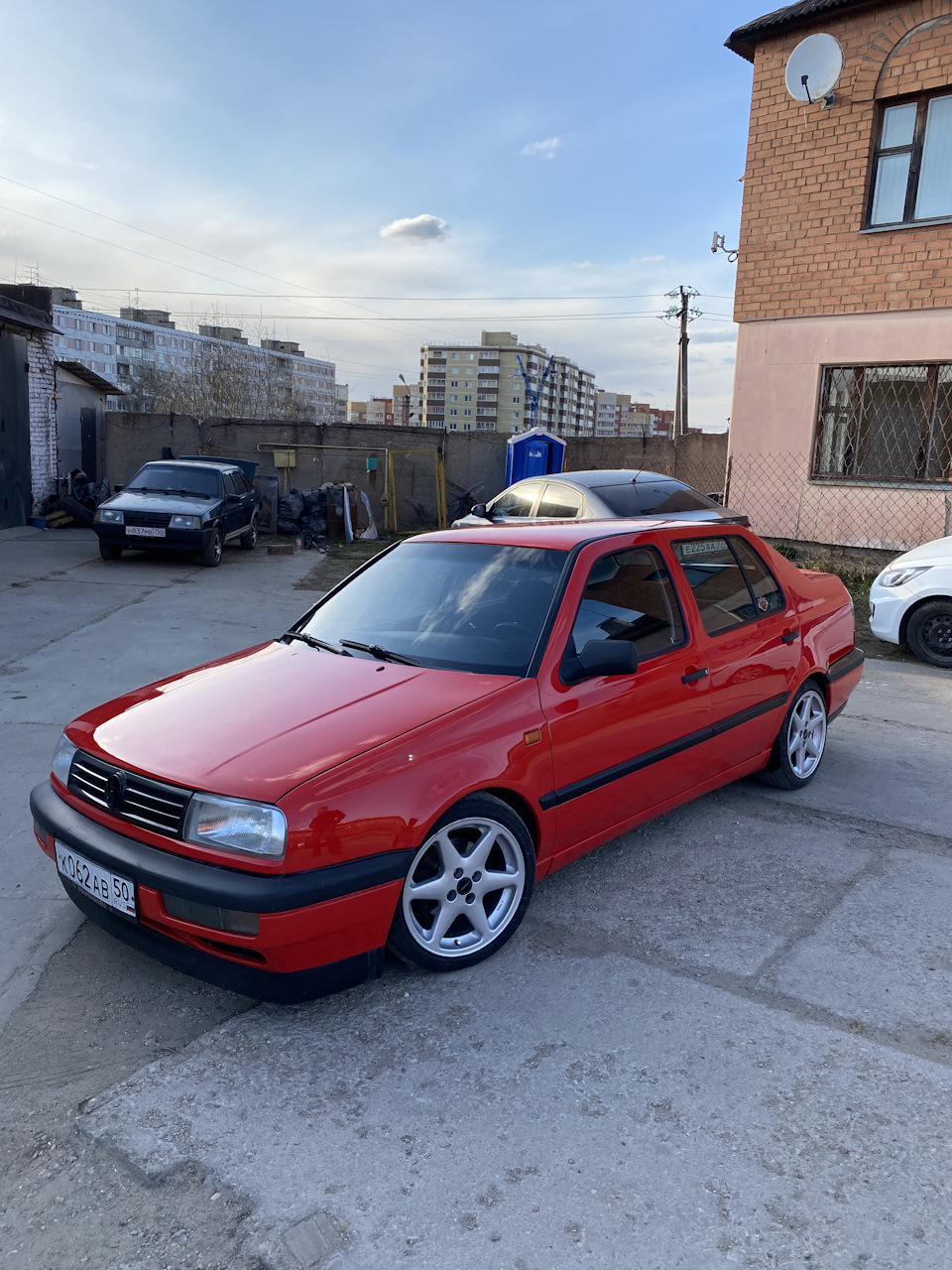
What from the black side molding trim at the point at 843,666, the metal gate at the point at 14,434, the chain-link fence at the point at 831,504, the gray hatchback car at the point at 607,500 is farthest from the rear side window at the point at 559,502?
the metal gate at the point at 14,434

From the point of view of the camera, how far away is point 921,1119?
2.40m

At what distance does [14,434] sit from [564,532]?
14.3 m

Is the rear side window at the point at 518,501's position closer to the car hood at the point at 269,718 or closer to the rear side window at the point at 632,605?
the rear side window at the point at 632,605

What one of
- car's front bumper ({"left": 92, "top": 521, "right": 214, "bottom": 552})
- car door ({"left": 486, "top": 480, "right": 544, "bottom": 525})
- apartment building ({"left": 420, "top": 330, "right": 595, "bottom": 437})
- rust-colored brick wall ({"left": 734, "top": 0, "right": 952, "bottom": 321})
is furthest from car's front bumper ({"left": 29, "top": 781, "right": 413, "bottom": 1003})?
apartment building ({"left": 420, "top": 330, "right": 595, "bottom": 437})

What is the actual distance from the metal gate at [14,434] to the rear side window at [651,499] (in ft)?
35.1

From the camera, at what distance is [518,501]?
10.7 metres

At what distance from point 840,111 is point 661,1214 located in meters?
12.9

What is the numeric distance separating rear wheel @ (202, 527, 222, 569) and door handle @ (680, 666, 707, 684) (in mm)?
10023

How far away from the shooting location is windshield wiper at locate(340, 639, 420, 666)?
3506 millimetres

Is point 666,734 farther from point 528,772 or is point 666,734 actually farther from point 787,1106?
point 787,1106

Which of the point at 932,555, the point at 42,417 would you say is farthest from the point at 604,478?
the point at 42,417

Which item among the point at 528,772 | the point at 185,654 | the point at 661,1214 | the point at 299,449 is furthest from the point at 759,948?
the point at 299,449

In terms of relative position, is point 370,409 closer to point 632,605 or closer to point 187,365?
point 187,365

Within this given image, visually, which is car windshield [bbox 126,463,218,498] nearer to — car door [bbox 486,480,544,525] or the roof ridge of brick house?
car door [bbox 486,480,544,525]
